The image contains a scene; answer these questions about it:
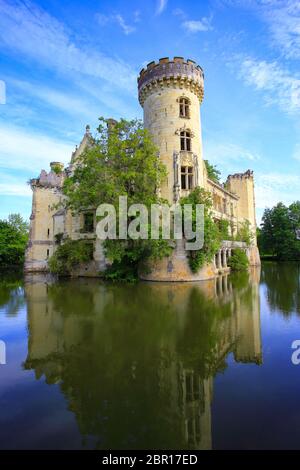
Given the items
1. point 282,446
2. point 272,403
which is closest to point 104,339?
point 272,403

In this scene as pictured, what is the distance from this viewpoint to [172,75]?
23672 mm

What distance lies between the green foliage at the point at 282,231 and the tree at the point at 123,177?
1488 inches

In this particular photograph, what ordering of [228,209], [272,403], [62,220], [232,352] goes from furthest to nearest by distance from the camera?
[228,209] < [62,220] < [232,352] < [272,403]

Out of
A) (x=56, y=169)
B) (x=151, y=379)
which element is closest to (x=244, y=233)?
(x=56, y=169)

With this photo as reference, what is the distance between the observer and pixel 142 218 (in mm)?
20000

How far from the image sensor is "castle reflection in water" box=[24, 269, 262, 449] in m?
4.04

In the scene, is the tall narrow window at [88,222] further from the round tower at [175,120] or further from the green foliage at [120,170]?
the round tower at [175,120]

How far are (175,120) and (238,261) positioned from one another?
51.3 ft

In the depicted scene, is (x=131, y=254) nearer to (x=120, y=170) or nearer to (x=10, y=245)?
(x=120, y=170)

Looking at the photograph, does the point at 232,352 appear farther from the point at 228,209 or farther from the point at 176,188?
the point at 228,209

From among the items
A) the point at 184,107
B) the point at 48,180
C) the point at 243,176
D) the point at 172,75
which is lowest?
the point at 48,180

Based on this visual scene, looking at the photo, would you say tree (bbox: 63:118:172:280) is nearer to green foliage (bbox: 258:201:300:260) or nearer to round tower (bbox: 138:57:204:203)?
round tower (bbox: 138:57:204:203)

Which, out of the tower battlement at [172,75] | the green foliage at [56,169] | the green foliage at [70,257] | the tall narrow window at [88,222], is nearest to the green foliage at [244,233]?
the tall narrow window at [88,222]
